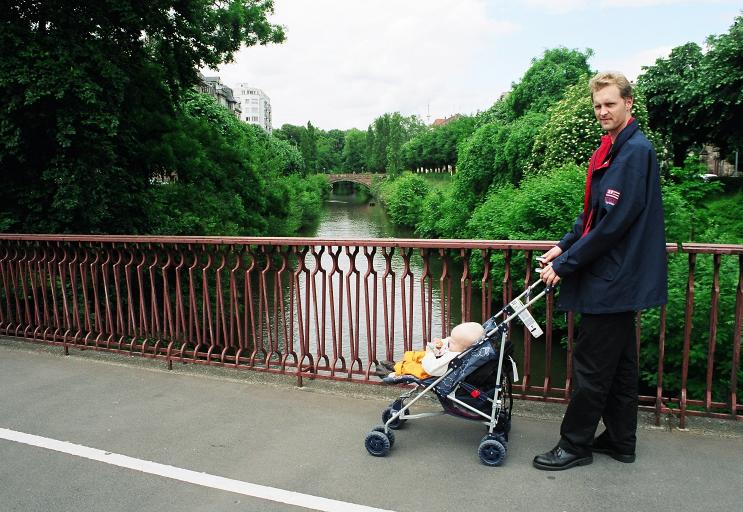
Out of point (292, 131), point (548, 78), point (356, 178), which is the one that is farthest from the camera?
point (292, 131)

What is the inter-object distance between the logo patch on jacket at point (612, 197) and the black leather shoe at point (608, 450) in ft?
4.79

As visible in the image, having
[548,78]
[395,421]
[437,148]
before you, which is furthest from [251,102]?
[395,421]

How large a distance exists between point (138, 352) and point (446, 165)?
87911 millimetres

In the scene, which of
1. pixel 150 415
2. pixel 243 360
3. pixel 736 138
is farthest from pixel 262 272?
pixel 736 138

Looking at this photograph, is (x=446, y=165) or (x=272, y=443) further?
(x=446, y=165)

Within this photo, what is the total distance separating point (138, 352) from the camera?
588 cm

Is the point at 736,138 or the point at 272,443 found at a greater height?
the point at 736,138

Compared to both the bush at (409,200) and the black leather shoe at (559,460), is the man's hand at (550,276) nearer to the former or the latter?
the black leather shoe at (559,460)

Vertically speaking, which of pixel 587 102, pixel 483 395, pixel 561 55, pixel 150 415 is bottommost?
pixel 150 415

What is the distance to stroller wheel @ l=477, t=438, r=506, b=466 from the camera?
3.40 metres

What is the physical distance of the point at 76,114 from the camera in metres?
8.85

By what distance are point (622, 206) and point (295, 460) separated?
2377 millimetres

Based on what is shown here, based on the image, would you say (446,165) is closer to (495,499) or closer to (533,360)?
(533,360)

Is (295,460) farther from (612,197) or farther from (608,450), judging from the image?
(612,197)
